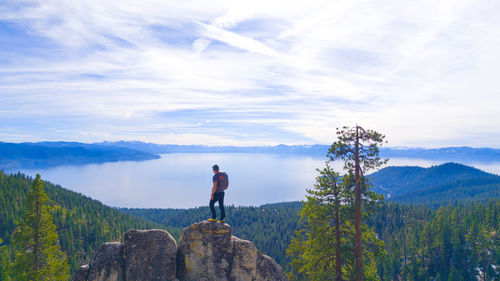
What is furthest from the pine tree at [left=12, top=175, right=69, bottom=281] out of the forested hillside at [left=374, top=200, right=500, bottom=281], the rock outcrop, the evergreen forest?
the forested hillside at [left=374, top=200, right=500, bottom=281]

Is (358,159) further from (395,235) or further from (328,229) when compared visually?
(395,235)

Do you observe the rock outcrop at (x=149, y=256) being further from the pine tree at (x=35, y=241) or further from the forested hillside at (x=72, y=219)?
the forested hillside at (x=72, y=219)

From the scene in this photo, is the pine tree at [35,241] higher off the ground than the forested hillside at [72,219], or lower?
higher

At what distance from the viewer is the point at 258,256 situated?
70.6 feet

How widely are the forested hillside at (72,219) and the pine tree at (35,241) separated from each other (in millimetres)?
79921

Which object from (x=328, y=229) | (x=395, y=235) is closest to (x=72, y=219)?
(x=328, y=229)

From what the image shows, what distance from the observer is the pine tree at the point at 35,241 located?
88.3 feet

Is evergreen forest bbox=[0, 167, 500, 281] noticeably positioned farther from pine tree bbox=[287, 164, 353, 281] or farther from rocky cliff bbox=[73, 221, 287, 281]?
pine tree bbox=[287, 164, 353, 281]

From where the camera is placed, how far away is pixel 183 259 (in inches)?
794

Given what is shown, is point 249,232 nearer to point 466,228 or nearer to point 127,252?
point 466,228

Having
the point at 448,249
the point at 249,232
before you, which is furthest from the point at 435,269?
the point at 249,232

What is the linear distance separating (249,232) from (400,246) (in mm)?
88025

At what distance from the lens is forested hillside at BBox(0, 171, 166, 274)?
113500 mm

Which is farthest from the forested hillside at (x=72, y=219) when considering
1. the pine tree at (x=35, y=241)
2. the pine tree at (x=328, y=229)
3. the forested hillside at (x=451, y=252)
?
the forested hillside at (x=451, y=252)
